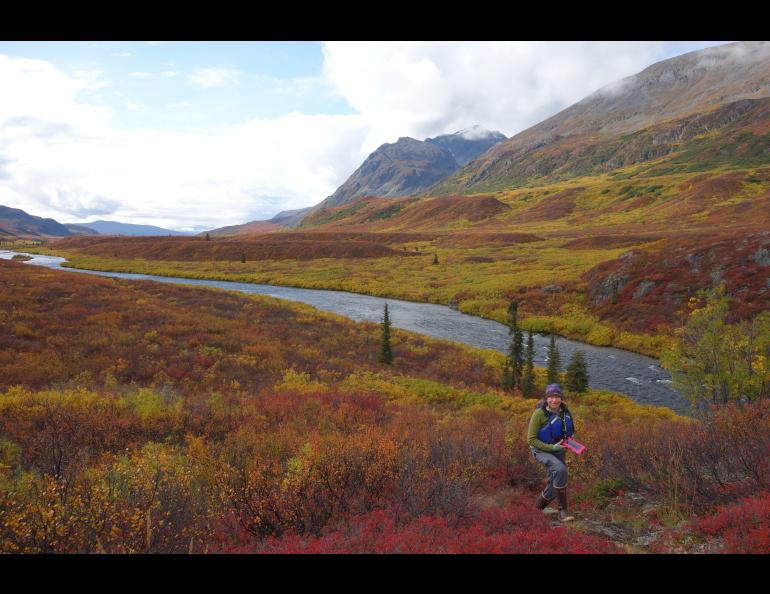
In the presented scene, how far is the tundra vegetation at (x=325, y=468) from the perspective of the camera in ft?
18.1

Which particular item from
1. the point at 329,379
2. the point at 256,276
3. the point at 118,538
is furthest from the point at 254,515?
the point at 256,276

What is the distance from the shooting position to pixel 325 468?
7.34 metres

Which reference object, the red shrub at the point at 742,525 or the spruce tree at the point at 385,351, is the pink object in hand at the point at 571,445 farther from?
the spruce tree at the point at 385,351

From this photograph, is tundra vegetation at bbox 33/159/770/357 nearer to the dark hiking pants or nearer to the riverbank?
the riverbank

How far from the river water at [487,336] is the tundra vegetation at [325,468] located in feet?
15.2

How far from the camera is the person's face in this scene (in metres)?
7.83

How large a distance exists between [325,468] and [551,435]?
4.24 m

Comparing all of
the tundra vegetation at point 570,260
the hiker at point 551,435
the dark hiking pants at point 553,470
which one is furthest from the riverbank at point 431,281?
the dark hiking pants at point 553,470

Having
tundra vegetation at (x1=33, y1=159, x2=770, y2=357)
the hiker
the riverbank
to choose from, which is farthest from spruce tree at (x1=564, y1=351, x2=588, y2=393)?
the hiker

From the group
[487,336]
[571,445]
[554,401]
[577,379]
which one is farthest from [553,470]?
[487,336]

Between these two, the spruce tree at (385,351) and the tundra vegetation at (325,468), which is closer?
the tundra vegetation at (325,468)

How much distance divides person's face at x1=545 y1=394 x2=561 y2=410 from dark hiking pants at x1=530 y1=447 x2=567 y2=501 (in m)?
0.83
